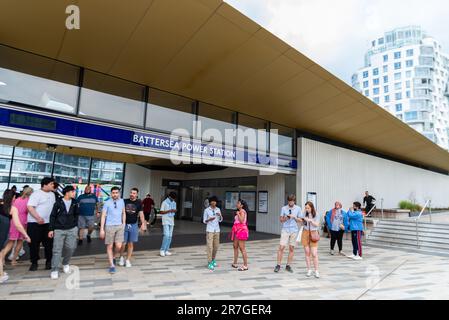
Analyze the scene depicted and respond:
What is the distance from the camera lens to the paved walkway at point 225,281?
4.07 meters

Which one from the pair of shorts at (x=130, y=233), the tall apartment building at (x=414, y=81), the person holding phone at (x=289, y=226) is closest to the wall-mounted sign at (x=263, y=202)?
the person holding phone at (x=289, y=226)

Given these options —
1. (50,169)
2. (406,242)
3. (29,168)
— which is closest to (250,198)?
(406,242)

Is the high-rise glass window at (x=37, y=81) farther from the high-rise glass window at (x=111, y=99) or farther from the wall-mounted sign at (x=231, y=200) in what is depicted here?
the wall-mounted sign at (x=231, y=200)

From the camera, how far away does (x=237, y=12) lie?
550 centimetres

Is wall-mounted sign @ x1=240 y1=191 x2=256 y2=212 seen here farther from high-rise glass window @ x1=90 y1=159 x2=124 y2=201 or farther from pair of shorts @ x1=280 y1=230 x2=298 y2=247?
pair of shorts @ x1=280 y1=230 x2=298 y2=247

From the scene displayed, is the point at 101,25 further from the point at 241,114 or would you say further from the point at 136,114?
the point at 241,114

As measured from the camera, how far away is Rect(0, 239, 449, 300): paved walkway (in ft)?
13.4

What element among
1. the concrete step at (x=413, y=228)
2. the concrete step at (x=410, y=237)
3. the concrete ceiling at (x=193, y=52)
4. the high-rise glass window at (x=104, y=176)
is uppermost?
the concrete ceiling at (x=193, y=52)

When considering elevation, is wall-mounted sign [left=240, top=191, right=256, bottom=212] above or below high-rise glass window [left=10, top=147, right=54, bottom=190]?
below

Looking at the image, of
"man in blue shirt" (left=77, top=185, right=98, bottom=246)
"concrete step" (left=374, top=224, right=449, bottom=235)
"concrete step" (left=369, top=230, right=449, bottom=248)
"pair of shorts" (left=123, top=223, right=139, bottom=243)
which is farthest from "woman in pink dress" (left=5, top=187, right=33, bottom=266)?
"concrete step" (left=374, top=224, right=449, bottom=235)

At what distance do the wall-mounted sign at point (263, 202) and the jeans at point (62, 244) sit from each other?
8.70 m

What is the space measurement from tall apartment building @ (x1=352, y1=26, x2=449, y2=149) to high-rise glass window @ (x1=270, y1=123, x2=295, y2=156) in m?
59.4

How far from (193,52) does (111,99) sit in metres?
2.57
